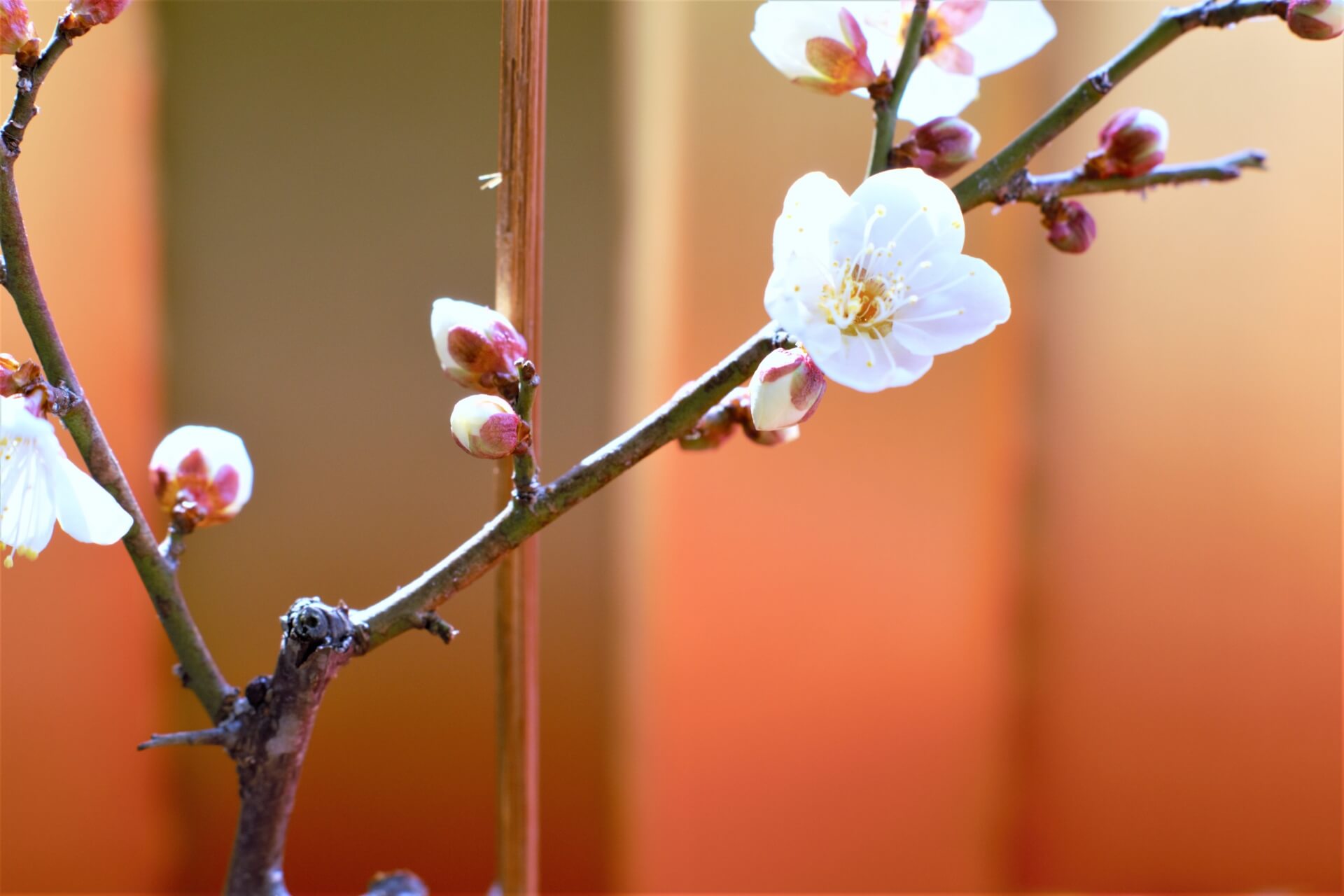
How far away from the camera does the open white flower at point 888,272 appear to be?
0.95ft

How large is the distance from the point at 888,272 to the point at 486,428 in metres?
0.15

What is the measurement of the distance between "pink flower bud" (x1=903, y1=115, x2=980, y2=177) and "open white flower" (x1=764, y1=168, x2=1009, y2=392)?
2.3 inches

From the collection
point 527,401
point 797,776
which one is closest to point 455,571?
point 527,401

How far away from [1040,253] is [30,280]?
1.07m

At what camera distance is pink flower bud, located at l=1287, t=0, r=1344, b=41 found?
341mm

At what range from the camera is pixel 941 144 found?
36cm

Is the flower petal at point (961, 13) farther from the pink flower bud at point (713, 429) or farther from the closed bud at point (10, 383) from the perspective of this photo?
the closed bud at point (10, 383)

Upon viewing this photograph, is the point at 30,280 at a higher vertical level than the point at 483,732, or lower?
higher

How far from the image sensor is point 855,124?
39.8 inches

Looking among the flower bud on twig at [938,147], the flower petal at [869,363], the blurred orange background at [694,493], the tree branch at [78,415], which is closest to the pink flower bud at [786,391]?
the flower petal at [869,363]

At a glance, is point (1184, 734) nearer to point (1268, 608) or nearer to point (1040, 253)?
point (1268, 608)

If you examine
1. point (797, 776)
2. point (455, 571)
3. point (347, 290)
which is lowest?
point (797, 776)

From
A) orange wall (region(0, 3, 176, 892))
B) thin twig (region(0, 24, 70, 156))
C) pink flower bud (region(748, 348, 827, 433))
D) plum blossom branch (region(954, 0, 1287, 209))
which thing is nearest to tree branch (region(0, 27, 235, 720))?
thin twig (region(0, 24, 70, 156))

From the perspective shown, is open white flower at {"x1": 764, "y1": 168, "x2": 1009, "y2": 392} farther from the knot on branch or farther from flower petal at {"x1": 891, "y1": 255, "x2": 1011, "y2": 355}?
the knot on branch
